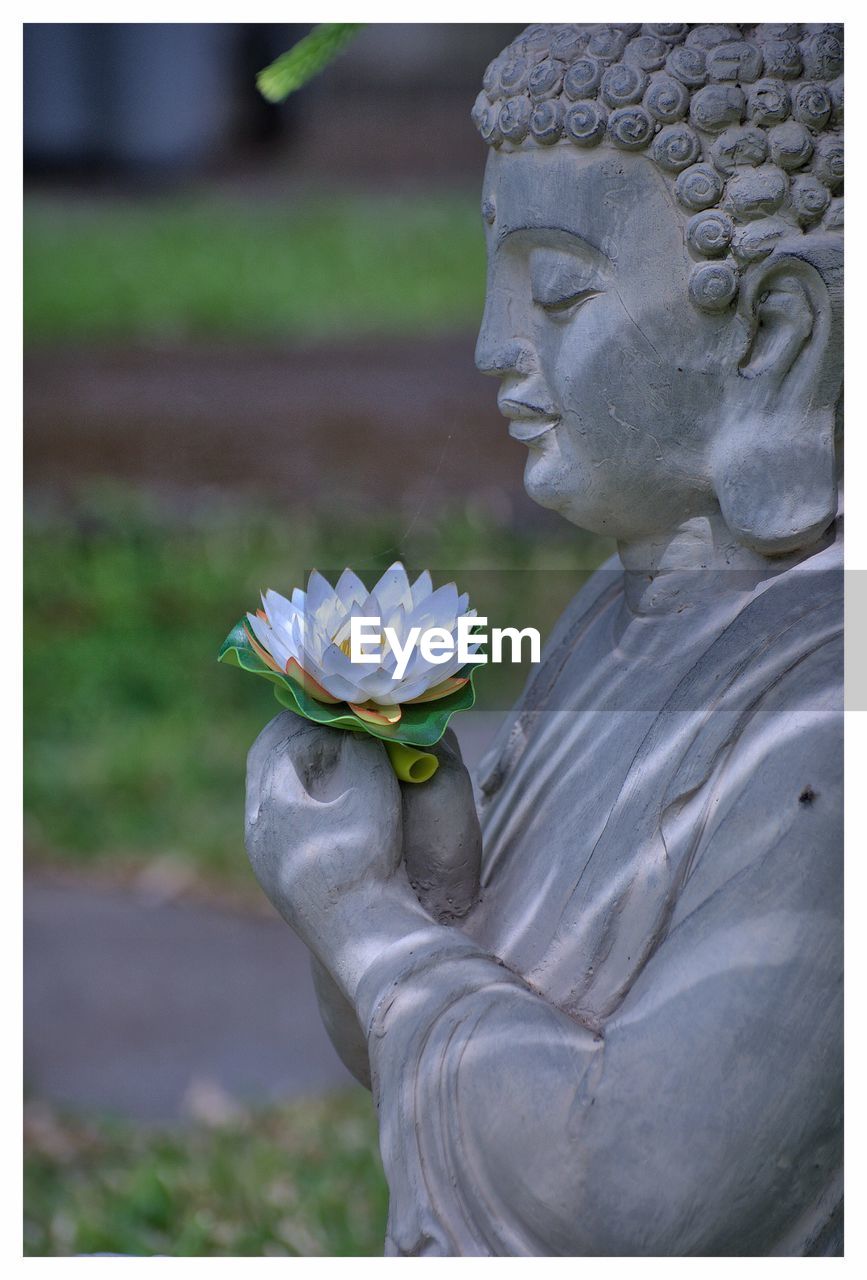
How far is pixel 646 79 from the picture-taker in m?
1.35

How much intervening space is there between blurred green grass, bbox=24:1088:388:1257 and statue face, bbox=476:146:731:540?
1677mm

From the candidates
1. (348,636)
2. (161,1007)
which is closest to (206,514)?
(161,1007)

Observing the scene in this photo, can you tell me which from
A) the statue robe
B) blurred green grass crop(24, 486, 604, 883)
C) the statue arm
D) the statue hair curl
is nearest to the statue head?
the statue hair curl

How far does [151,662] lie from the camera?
4.47m

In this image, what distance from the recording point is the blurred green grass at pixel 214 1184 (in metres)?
2.89

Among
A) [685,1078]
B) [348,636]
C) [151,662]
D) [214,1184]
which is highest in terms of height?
[348,636]

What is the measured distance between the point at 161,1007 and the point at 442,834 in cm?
273

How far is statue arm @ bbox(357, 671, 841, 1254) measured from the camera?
1.26m

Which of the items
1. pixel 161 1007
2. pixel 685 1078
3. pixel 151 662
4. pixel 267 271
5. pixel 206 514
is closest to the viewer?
pixel 685 1078

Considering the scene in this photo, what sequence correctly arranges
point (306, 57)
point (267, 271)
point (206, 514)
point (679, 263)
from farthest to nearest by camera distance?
1. point (267, 271)
2. point (206, 514)
3. point (306, 57)
4. point (679, 263)

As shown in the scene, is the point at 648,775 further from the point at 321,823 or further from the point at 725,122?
the point at 725,122

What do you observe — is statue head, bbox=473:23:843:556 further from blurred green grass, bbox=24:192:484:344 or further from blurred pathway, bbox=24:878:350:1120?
blurred pathway, bbox=24:878:350:1120
